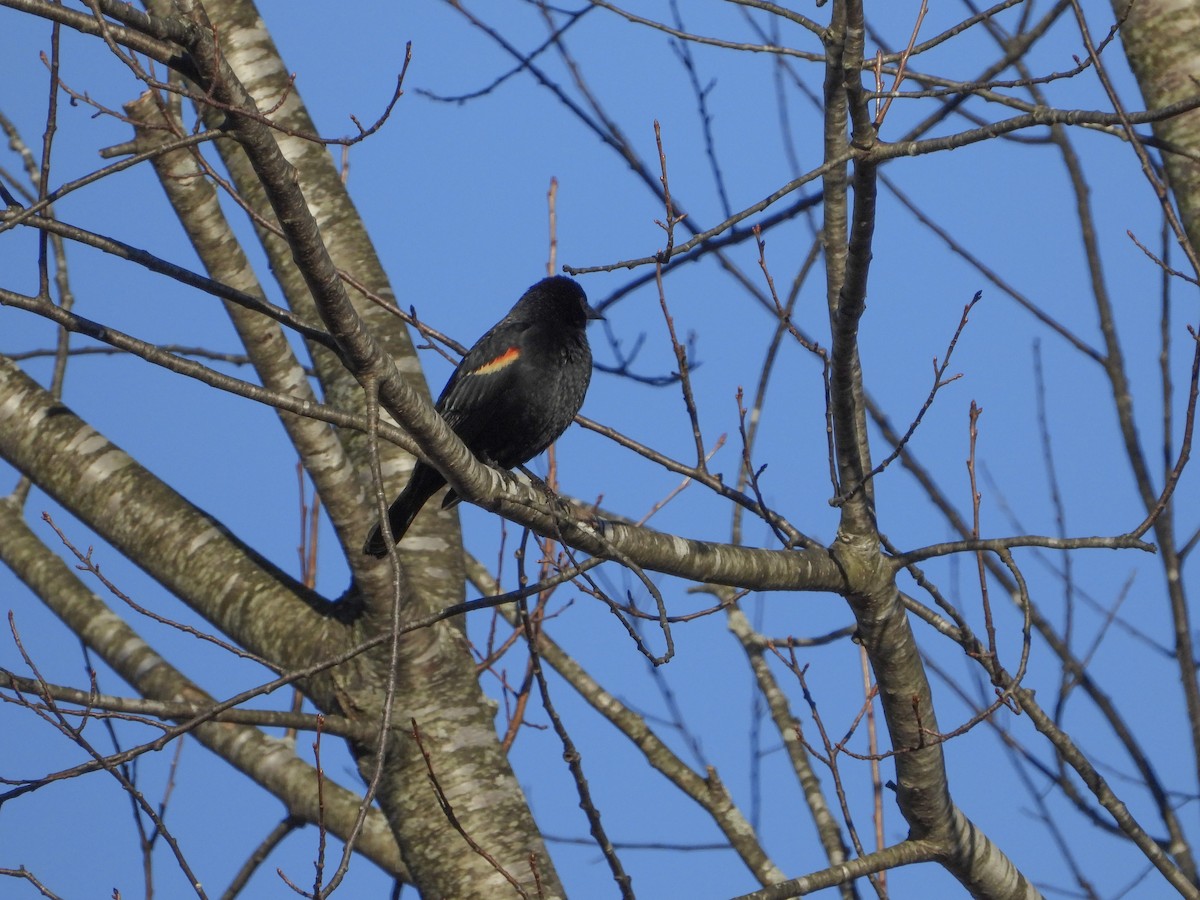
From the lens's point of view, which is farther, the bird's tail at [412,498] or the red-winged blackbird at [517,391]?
the red-winged blackbird at [517,391]

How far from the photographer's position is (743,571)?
307 cm

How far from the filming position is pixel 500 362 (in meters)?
4.42

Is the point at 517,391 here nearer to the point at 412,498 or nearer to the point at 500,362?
the point at 500,362

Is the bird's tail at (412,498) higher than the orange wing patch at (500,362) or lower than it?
lower

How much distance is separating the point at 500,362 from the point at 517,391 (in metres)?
0.17

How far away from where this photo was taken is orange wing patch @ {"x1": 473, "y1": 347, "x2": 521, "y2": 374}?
438cm

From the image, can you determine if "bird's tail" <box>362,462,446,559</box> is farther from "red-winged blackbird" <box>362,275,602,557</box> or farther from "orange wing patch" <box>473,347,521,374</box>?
"orange wing patch" <box>473,347,521,374</box>

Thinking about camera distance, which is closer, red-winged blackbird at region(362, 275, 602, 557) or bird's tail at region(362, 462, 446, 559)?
bird's tail at region(362, 462, 446, 559)

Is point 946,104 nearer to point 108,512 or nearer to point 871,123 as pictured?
point 871,123

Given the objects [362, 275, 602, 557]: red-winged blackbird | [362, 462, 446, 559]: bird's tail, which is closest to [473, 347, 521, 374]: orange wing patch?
[362, 275, 602, 557]: red-winged blackbird

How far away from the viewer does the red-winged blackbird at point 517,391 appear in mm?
4312

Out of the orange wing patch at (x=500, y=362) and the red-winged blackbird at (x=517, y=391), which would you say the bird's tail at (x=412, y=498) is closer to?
the red-winged blackbird at (x=517, y=391)

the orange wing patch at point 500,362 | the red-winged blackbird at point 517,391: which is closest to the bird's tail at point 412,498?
the red-winged blackbird at point 517,391

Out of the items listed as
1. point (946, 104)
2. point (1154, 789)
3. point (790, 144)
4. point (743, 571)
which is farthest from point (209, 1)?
point (1154, 789)
